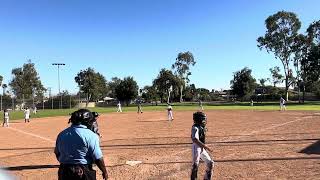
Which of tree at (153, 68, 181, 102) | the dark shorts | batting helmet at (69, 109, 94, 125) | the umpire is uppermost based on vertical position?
tree at (153, 68, 181, 102)

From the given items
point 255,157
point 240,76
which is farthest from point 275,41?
point 255,157

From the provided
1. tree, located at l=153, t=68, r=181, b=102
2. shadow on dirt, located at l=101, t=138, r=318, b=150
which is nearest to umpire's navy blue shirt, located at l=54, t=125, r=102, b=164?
shadow on dirt, located at l=101, t=138, r=318, b=150

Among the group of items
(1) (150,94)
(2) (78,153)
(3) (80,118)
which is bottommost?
(2) (78,153)

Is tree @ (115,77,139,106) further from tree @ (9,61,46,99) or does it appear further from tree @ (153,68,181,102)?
tree @ (9,61,46,99)

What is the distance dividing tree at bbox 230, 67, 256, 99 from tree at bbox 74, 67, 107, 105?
36583mm

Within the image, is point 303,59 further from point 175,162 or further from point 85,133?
point 85,133

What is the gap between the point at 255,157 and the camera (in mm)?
14305

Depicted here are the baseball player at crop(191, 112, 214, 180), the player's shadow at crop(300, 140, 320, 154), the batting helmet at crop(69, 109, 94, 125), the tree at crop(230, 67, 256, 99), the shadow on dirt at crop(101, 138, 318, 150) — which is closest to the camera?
the batting helmet at crop(69, 109, 94, 125)

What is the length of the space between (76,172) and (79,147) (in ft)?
1.02

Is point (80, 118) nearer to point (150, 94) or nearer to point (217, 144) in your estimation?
point (217, 144)

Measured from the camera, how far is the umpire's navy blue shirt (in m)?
5.80

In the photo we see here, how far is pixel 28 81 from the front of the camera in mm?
115312

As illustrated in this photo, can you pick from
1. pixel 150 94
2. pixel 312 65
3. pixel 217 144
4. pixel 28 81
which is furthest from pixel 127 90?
pixel 217 144

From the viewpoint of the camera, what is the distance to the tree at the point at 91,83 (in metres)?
121
